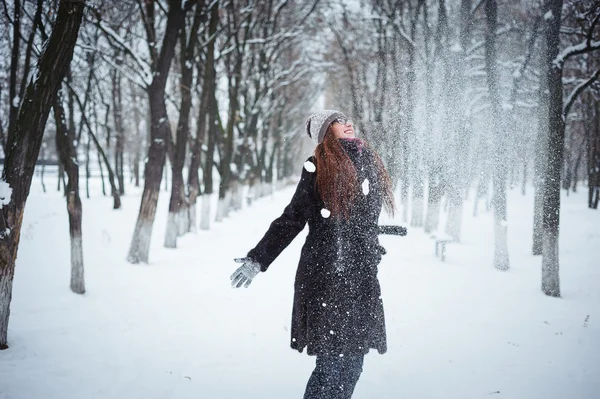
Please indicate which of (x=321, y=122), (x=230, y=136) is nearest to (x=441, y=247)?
(x=321, y=122)

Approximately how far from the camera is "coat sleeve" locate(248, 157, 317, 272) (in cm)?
200

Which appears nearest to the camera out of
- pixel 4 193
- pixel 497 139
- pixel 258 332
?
pixel 4 193

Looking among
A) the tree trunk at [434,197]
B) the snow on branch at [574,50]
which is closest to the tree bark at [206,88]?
the tree trunk at [434,197]

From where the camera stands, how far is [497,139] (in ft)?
24.2

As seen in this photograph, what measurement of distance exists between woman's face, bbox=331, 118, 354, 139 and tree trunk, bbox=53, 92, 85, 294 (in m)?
4.48

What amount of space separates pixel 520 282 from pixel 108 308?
22.8ft

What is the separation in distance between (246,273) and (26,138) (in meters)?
2.87

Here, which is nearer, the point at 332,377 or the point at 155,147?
the point at 332,377

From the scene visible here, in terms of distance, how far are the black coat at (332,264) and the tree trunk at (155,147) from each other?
5557 mm

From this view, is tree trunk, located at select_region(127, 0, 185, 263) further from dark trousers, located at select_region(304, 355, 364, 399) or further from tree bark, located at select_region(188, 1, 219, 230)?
dark trousers, located at select_region(304, 355, 364, 399)

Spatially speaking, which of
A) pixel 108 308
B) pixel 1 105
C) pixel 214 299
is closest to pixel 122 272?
pixel 108 308

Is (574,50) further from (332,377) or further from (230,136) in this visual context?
(230,136)

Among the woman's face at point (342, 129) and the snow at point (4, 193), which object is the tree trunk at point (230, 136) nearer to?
the snow at point (4, 193)

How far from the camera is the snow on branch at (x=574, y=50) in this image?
5272 millimetres
